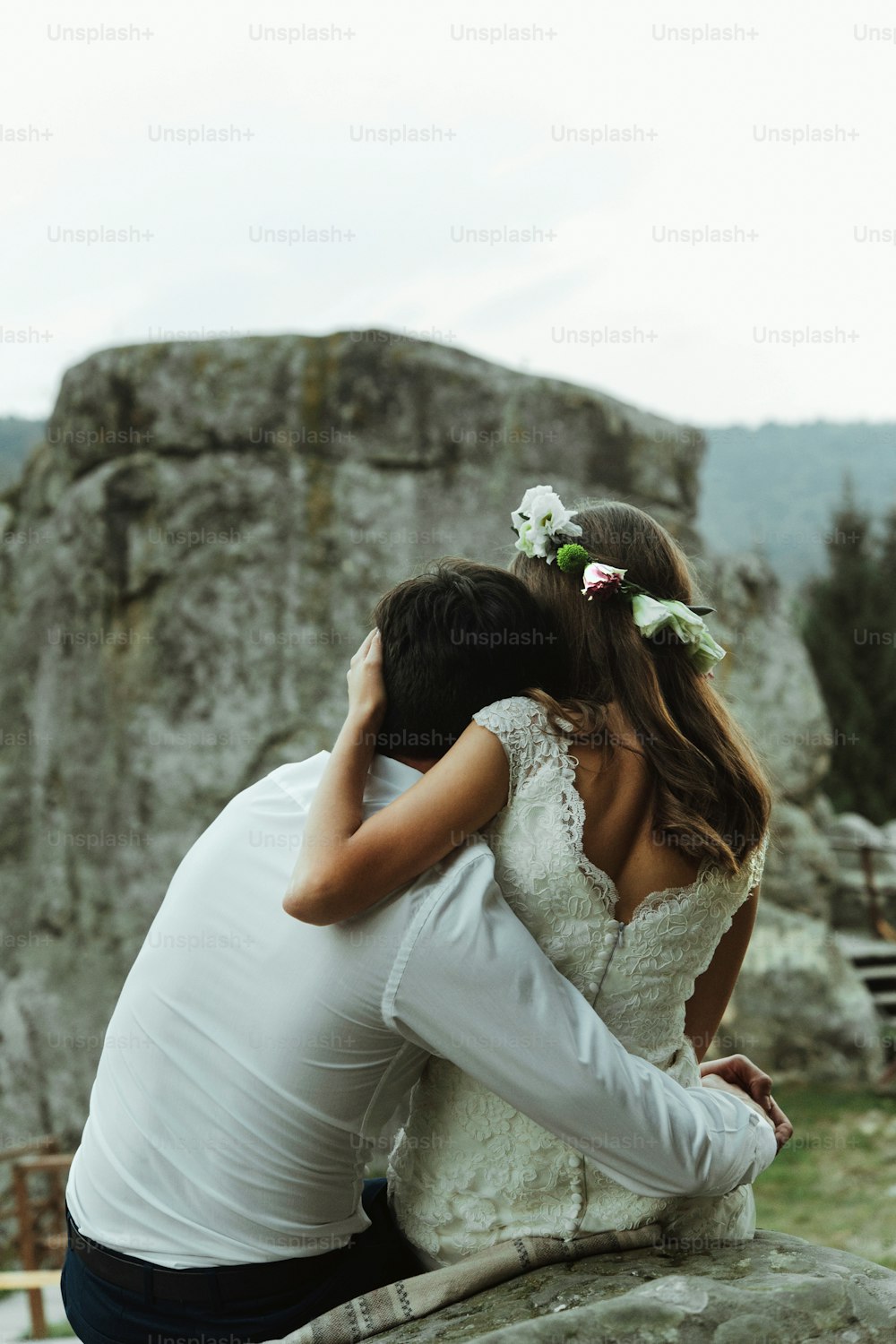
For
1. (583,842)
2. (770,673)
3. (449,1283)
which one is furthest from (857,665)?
(449,1283)

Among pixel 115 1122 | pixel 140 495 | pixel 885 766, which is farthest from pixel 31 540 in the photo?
pixel 885 766

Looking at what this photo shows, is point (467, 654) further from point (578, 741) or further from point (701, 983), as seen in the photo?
point (701, 983)

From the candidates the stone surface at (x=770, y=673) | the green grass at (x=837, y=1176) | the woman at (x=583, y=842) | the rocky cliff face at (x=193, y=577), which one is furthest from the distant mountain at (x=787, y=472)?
the woman at (x=583, y=842)

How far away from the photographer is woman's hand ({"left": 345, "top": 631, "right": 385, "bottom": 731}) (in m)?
2.00

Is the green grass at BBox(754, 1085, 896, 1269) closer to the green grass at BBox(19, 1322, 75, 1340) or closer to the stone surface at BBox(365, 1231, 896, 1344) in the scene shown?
the green grass at BBox(19, 1322, 75, 1340)

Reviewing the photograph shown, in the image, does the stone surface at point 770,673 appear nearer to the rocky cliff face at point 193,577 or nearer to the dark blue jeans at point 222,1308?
the rocky cliff face at point 193,577

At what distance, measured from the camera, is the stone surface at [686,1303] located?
5.32 feet

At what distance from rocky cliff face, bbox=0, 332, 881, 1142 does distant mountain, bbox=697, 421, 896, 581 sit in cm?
2630

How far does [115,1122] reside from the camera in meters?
2.00

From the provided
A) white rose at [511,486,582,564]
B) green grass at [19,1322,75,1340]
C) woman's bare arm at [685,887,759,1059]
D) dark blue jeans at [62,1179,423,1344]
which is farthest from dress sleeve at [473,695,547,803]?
green grass at [19,1322,75,1340]

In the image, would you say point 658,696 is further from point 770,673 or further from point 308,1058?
point 770,673

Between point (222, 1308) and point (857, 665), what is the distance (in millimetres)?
14391

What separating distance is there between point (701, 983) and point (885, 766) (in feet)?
43.9

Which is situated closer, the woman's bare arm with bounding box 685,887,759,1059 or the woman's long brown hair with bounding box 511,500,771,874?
the woman's long brown hair with bounding box 511,500,771,874
